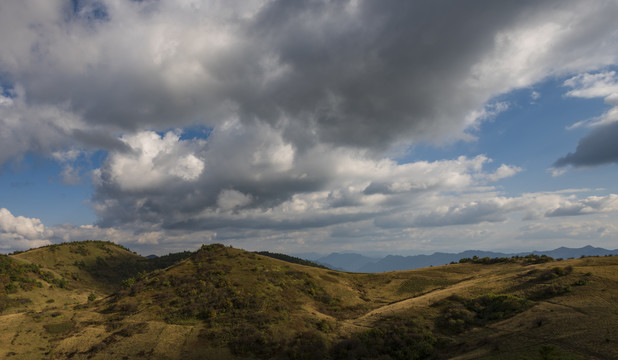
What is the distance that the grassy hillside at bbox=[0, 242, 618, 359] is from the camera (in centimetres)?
3145

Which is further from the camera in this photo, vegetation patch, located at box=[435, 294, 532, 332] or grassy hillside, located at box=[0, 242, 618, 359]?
vegetation patch, located at box=[435, 294, 532, 332]

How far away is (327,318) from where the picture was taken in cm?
5188

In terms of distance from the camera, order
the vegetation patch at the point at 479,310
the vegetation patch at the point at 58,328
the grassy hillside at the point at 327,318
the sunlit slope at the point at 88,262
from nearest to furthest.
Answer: the grassy hillside at the point at 327,318 → the vegetation patch at the point at 479,310 → the vegetation patch at the point at 58,328 → the sunlit slope at the point at 88,262

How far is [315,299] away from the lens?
61906mm

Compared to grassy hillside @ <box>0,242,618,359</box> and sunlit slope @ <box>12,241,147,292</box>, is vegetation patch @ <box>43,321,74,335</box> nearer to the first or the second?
grassy hillside @ <box>0,242,618,359</box>

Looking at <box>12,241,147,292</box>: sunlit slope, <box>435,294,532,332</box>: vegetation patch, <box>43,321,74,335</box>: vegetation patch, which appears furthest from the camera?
<box>12,241,147,292</box>: sunlit slope

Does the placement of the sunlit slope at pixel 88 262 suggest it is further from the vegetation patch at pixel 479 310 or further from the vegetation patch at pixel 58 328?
the vegetation patch at pixel 479 310

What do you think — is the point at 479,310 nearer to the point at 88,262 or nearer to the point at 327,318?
the point at 327,318

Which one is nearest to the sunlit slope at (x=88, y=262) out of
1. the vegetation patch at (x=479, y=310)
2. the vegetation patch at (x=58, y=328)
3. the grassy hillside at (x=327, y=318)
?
the vegetation patch at (x=58, y=328)

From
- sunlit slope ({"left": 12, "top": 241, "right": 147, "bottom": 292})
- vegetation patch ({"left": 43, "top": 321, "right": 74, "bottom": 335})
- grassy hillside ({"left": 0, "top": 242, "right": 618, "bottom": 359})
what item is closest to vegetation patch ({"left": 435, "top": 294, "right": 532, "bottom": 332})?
grassy hillside ({"left": 0, "top": 242, "right": 618, "bottom": 359})

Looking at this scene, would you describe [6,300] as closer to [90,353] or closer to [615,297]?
[90,353]

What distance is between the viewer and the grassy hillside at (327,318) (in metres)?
31.5

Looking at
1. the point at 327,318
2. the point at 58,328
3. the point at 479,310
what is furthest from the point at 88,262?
the point at 479,310

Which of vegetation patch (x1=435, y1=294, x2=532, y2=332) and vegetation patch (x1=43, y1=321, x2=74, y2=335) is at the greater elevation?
vegetation patch (x1=435, y1=294, x2=532, y2=332)
